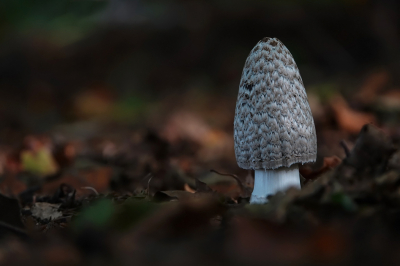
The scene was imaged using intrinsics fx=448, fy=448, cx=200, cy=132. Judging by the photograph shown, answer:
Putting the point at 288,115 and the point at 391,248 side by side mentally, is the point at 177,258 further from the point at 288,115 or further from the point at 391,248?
the point at 288,115

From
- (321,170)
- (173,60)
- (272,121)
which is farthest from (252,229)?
(173,60)

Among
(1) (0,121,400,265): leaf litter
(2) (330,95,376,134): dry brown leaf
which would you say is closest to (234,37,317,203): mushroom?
(1) (0,121,400,265): leaf litter

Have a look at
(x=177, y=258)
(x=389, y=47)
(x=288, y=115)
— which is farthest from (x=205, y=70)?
(x=177, y=258)

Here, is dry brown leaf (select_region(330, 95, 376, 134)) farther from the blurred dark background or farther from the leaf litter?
the leaf litter

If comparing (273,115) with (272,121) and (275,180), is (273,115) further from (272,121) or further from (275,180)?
(275,180)

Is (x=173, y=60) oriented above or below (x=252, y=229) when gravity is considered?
above

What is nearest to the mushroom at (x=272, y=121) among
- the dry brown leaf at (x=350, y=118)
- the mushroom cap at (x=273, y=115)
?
the mushroom cap at (x=273, y=115)

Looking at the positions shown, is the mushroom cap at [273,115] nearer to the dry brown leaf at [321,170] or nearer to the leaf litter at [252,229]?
the leaf litter at [252,229]
